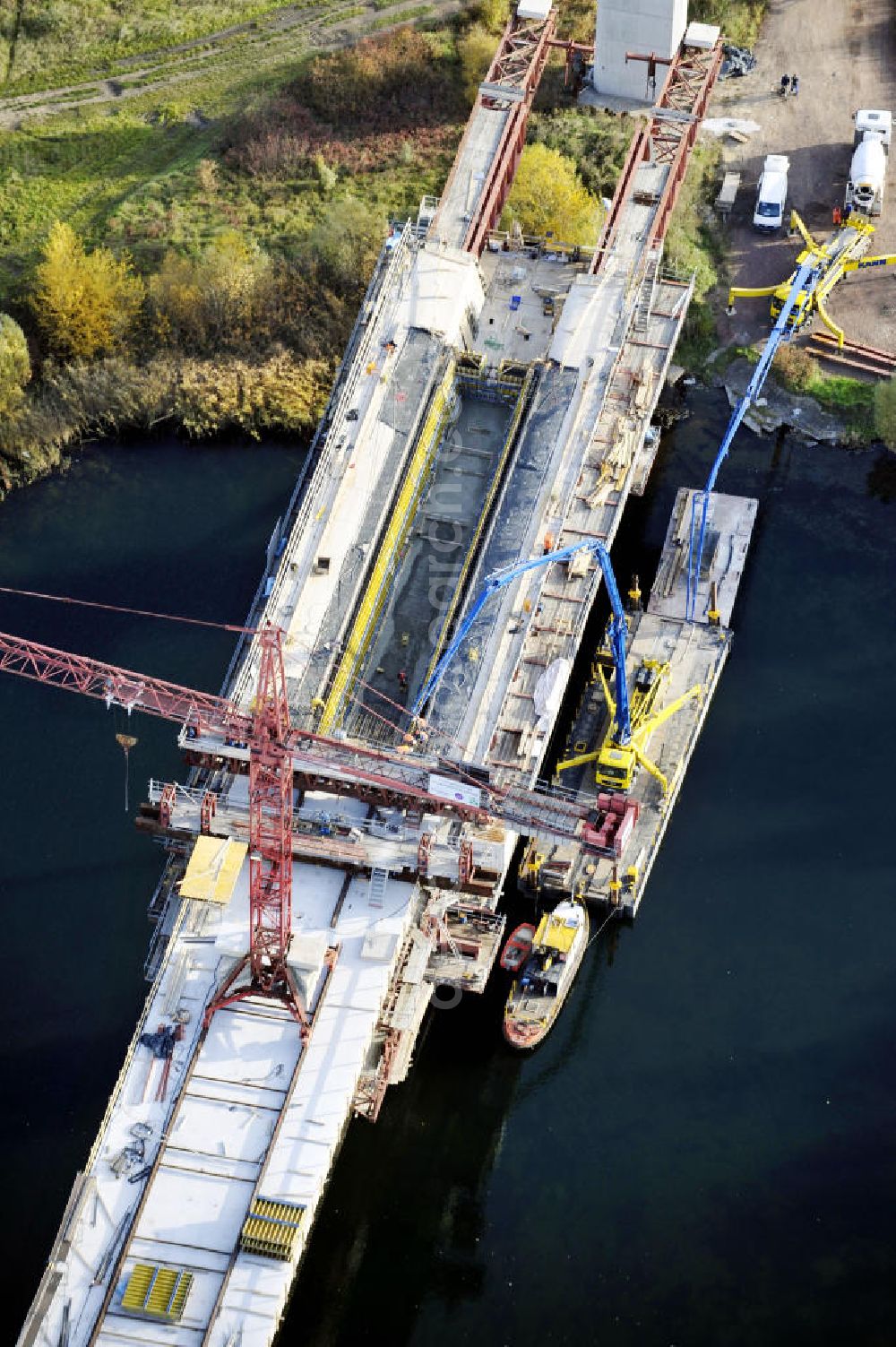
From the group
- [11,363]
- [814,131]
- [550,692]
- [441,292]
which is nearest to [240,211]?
[11,363]

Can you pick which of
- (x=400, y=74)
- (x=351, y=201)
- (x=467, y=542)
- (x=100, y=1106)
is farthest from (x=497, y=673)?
(x=400, y=74)

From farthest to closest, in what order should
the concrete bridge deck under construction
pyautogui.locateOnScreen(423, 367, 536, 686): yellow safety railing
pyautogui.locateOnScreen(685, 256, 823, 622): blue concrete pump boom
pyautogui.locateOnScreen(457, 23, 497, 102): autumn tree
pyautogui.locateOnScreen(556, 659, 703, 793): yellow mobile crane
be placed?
pyautogui.locateOnScreen(457, 23, 497, 102): autumn tree → pyautogui.locateOnScreen(685, 256, 823, 622): blue concrete pump boom → pyautogui.locateOnScreen(423, 367, 536, 686): yellow safety railing → pyautogui.locateOnScreen(556, 659, 703, 793): yellow mobile crane → the concrete bridge deck under construction

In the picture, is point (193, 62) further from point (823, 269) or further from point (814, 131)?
point (823, 269)

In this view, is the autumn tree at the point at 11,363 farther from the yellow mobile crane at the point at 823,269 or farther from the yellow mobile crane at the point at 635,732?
the yellow mobile crane at the point at 823,269

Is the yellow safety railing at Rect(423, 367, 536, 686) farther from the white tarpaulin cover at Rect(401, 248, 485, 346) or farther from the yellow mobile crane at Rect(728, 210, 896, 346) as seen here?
the yellow mobile crane at Rect(728, 210, 896, 346)

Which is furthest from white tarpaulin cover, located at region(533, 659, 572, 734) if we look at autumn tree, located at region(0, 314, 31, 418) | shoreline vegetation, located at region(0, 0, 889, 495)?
autumn tree, located at region(0, 314, 31, 418)

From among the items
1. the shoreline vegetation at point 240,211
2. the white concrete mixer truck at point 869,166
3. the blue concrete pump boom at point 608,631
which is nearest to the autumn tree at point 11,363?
the shoreline vegetation at point 240,211
